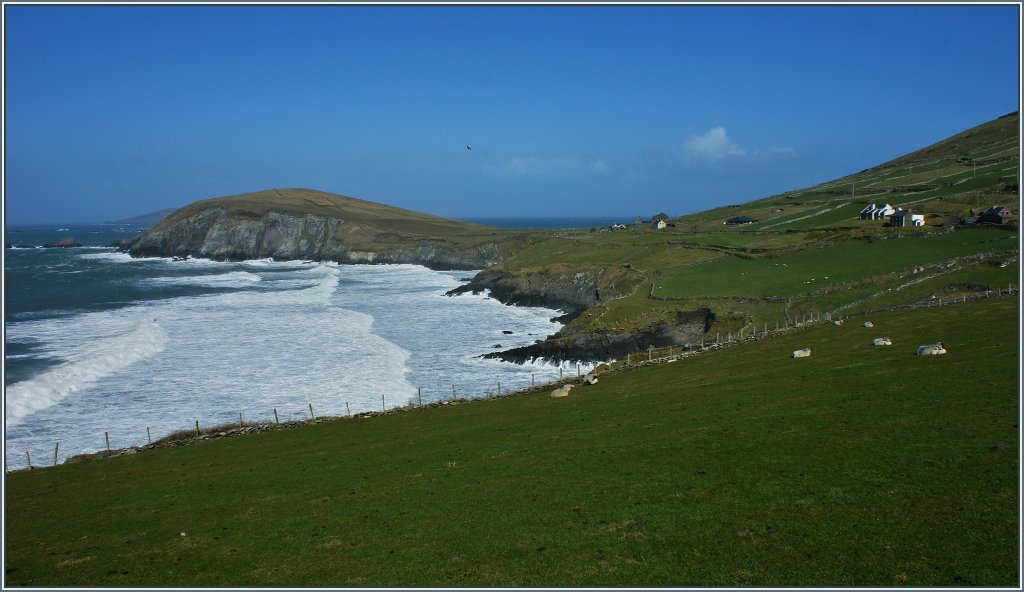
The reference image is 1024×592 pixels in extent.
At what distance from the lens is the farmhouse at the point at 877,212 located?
10762 centimetres

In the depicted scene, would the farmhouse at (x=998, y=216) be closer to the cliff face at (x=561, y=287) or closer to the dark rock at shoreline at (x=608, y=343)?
the cliff face at (x=561, y=287)

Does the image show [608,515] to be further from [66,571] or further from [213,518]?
[66,571]

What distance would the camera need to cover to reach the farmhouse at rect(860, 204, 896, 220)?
10762 centimetres

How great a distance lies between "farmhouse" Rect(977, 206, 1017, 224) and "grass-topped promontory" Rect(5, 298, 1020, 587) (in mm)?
56438

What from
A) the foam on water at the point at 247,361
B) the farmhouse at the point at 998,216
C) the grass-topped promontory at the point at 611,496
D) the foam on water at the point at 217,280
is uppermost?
the farmhouse at the point at 998,216

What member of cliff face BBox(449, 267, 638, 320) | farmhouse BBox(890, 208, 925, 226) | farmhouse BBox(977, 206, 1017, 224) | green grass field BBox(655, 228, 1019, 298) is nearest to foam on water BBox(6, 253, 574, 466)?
cliff face BBox(449, 267, 638, 320)

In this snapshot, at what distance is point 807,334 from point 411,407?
83.7 ft

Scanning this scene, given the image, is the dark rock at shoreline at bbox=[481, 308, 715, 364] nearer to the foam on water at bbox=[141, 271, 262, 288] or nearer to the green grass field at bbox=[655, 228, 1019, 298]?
the green grass field at bbox=[655, 228, 1019, 298]

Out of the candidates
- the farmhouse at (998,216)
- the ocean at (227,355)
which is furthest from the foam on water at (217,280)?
the farmhouse at (998,216)

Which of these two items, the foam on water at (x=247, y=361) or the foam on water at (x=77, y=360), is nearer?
the foam on water at (x=247, y=361)

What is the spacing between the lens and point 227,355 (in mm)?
62656

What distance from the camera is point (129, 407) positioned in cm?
4644

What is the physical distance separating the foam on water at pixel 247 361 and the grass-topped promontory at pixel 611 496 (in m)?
12.3

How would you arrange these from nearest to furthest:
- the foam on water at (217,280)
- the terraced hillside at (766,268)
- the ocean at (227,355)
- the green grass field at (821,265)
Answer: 1. the ocean at (227,355)
2. the terraced hillside at (766,268)
3. the green grass field at (821,265)
4. the foam on water at (217,280)
